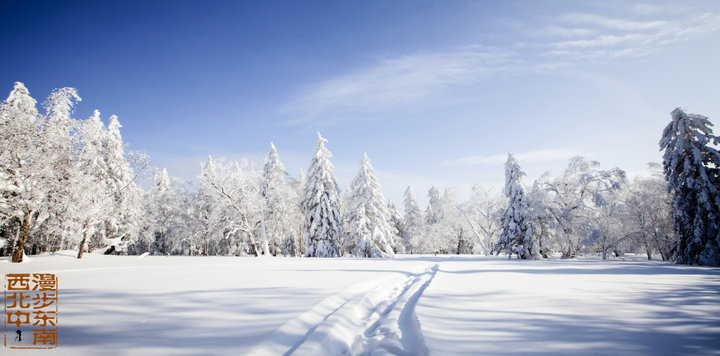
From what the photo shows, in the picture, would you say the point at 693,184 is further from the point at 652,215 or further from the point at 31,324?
the point at 31,324

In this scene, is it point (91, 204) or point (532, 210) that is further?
point (532, 210)

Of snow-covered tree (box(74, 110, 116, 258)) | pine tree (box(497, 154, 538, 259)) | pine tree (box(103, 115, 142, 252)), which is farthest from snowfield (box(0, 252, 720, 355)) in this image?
pine tree (box(103, 115, 142, 252))

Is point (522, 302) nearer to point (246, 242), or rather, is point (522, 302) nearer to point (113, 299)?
point (113, 299)

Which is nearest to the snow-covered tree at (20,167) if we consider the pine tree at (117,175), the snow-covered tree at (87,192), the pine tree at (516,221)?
the snow-covered tree at (87,192)

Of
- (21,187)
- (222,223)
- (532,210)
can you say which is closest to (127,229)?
(222,223)

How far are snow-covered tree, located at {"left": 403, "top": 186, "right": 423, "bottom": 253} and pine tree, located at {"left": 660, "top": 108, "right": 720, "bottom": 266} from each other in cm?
3988

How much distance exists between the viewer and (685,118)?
691 inches

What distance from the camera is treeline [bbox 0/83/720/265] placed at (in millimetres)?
15039

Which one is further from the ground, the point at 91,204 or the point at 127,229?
the point at 91,204

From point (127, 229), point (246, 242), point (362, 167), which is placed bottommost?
point (246, 242)

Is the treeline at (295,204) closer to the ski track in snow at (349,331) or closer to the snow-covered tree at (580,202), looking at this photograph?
the snow-covered tree at (580,202)

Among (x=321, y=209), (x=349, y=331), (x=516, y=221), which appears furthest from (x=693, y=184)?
(x=321, y=209)

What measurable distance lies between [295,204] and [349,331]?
1197 inches

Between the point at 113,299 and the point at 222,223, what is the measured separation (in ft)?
89.3
